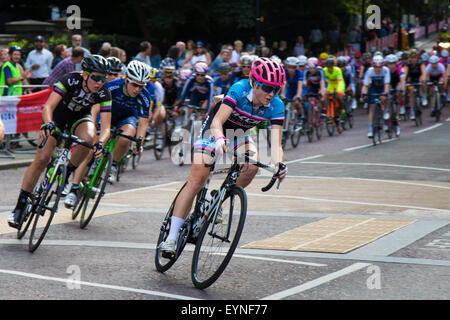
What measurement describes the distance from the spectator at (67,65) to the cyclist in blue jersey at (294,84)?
508 centimetres

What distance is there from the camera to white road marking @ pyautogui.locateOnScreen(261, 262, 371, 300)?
6.42 meters

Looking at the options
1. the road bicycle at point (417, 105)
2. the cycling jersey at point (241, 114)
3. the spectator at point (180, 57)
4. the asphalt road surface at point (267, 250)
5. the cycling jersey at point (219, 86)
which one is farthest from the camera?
the road bicycle at point (417, 105)

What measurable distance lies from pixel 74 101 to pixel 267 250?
104 inches

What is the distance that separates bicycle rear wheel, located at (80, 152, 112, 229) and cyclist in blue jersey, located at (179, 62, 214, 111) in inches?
286

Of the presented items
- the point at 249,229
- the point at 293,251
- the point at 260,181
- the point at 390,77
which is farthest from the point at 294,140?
the point at 293,251

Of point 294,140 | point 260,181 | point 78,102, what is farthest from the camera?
point 294,140

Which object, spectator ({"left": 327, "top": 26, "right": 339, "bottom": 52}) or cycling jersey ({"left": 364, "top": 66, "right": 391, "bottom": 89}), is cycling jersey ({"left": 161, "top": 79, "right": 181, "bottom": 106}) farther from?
spectator ({"left": 327, "top": 26, "right": 339, "bottom": 52})

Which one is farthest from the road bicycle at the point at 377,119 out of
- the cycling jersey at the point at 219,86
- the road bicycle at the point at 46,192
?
the road bicycle at the point at 46,192

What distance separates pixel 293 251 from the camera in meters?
8.14

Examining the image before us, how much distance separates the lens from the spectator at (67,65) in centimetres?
1727

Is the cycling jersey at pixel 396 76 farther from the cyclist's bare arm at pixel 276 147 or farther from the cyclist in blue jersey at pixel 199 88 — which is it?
the cyclist's bare arm at pixel 276 147

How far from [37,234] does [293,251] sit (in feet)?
8.41

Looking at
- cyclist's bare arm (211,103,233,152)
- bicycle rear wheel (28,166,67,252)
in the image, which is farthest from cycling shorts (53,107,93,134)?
cyclist's bare arm (211,103,233,152)
